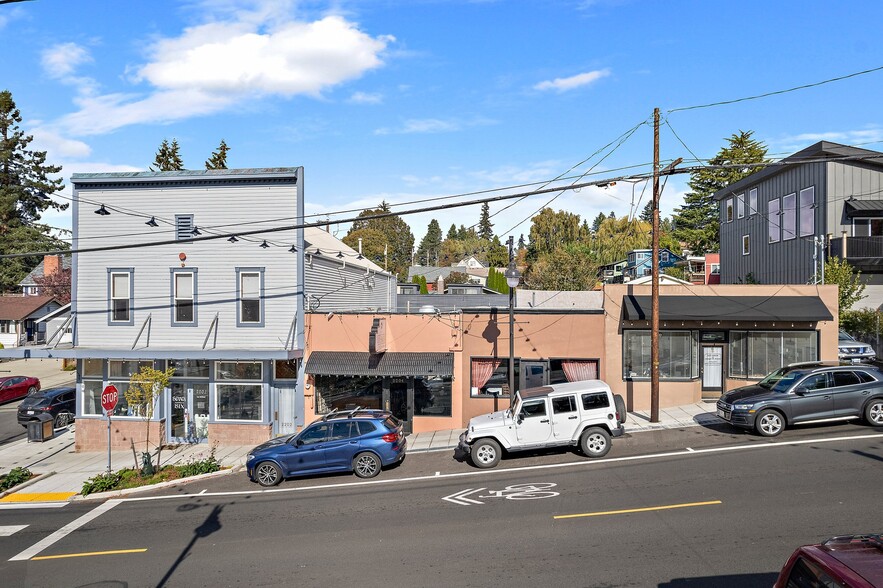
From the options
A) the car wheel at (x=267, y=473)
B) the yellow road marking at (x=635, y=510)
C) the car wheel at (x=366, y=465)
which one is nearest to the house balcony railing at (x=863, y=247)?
the yellow road marking at (x=635, y=510)

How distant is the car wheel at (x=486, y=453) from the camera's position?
1556 centimetres

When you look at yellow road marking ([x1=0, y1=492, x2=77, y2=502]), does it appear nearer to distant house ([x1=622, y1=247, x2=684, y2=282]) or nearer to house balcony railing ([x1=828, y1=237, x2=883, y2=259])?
distant house ([x1=622, y1=247, x2=684, y2=282])

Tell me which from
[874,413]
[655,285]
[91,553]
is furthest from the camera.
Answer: [655,285]

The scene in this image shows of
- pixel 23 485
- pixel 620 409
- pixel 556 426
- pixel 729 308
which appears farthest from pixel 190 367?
pixel 729 308

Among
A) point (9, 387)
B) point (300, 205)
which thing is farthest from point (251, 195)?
point (9, 387)

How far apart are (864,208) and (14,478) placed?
35220 mm

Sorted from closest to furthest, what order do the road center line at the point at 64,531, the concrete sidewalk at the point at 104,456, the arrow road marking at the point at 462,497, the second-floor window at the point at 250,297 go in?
the road center line at the point at 64,531 → the arrow road marking at the point at 462,497 → the concrete sidewalk at the point at 104,456 → the second-floor window at the point at 250,297

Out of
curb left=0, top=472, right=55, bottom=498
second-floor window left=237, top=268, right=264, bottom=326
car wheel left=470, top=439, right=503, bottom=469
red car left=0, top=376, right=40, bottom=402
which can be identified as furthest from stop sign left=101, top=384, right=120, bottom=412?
red car left=0, top=376, right=40, bottom=402

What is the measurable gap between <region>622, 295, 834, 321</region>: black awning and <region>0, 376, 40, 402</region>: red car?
32.0 meters

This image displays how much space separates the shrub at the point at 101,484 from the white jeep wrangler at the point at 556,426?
998 centimetres

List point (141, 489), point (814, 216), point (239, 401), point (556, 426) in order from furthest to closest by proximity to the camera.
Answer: point (814, 216), point (239, 401), point (141, 489), point (556, 426)

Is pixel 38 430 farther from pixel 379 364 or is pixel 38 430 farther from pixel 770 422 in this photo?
pixel 770 422

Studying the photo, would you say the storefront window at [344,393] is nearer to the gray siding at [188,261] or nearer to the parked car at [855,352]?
the gray siding at [188,261]

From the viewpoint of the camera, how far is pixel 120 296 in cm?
2223
